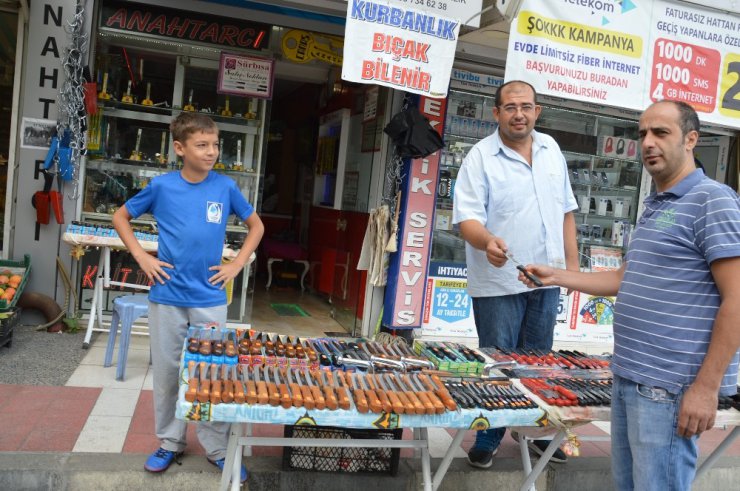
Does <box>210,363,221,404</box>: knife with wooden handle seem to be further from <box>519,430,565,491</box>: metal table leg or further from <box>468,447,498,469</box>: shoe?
<box>468,447,498,469</box>: shoe

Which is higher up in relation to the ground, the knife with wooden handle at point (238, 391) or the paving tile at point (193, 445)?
the knife with wooden handle at point (238, 391)

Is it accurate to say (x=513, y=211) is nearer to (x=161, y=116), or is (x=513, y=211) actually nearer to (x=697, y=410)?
(x=697, y=410)

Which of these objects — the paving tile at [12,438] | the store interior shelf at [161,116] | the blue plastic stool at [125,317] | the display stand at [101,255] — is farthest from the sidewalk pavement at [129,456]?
the store interior shelf at [161,116]

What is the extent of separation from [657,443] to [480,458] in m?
1.64

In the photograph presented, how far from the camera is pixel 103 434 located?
373 cm

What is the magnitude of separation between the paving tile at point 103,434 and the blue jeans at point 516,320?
2139mm

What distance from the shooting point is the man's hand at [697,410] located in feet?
7.13

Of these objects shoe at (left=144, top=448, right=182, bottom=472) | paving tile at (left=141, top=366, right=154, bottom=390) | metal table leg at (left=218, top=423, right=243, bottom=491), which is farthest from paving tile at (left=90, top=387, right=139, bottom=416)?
metal table leg at (left=218, top=423, right=243, bottom=491)

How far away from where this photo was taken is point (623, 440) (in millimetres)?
2508

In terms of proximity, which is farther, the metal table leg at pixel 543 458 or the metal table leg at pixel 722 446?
the metal table leg at pixel 722 446

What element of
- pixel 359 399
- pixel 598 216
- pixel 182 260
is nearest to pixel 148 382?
pixel 182 260

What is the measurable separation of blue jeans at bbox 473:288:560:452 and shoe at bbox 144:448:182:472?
1.78 metres

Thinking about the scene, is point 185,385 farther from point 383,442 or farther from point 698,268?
point 698,268

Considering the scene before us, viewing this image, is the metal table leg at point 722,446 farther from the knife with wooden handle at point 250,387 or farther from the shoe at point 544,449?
the knife with wooden handle at point 250,387
